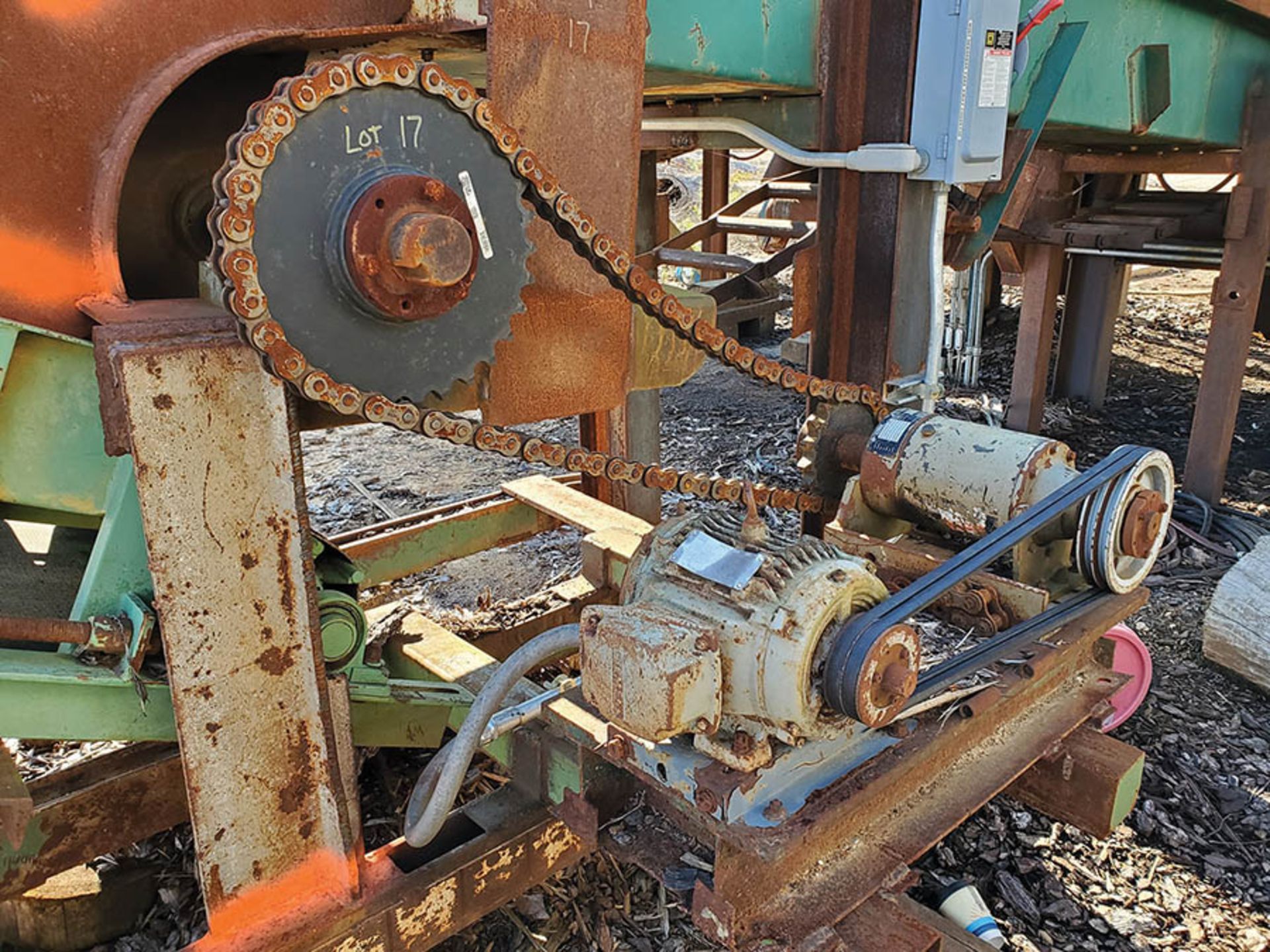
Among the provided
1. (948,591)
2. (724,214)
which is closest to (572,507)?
(948,591)

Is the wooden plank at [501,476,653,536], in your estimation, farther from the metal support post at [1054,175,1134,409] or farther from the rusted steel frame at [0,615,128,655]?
the metal support post at [1054,175,1134,409]

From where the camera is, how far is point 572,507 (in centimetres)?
343

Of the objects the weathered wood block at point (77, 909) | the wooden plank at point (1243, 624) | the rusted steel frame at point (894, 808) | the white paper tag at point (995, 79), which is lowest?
the weathered wood block at point (77, 909)

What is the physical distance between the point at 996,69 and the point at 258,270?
225cm

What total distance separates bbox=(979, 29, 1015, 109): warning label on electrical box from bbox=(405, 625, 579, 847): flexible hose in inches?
78.6

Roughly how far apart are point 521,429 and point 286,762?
201 inches

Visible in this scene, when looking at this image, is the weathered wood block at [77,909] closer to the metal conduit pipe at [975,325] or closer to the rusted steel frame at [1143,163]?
the rusted steel frame at [1143,163]

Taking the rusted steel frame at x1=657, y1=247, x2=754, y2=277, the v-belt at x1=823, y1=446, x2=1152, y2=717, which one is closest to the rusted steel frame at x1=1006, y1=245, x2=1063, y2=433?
the rusted steel frame at x1=657, y1=247, x2=754, y2=277

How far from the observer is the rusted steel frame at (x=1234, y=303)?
5004 mm

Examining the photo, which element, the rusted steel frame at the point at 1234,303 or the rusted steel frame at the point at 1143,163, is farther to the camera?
the rusted steel frame at the point at 1143,163

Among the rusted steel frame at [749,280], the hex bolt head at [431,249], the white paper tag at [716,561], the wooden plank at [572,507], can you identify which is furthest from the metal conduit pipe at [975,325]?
the hex bolt head at [431,249]

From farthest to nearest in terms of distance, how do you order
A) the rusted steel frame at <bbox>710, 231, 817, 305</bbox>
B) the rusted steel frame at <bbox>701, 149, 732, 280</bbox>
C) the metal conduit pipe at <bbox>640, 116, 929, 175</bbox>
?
the rusted steel frame at <bbox>701, 149, 732, 280</bbox>
the rusted steel frame at <bbox>710, 231, 817, 305</bbox>
the metal conduit pipe at <bbox>640, 116, 929, 175</bbox>

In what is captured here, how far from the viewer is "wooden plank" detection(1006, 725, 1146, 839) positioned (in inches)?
92.9

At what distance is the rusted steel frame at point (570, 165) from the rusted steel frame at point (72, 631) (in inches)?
31.5
